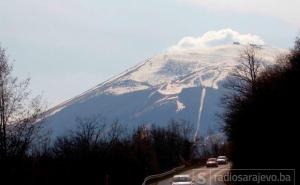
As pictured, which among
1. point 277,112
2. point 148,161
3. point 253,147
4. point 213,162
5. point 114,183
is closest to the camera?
point 277,112

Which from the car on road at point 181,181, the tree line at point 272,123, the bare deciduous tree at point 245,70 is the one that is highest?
the bare deciduous tree at point 245,70

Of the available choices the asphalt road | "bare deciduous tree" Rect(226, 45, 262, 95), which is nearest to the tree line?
"bare deciduous tree" Rect(226, 45, 262, 95)

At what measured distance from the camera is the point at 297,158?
27719mm

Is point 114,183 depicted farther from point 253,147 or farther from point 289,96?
point 289,96

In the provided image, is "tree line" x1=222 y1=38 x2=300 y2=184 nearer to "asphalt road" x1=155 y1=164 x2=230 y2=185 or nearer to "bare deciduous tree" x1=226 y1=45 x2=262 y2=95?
"bare deciduous tree" x1=226 y1=45 x2=262 y2=95

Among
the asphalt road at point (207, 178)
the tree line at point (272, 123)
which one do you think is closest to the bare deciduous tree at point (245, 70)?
the asphalt road at point (207, 178)

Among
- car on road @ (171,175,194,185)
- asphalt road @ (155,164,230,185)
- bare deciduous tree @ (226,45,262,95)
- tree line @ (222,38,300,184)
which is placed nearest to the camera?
tree line @ (222,38,300,184)

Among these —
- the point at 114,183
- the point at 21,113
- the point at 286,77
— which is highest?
the point at 286,77

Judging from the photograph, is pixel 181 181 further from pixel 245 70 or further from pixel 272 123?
pixel 272 123

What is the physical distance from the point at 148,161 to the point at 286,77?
28.4 meters

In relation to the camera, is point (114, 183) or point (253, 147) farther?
point (114, 183)

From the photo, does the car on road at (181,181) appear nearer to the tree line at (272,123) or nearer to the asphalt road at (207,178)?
the asphalt road at (207,178)

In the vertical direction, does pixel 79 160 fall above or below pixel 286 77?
below

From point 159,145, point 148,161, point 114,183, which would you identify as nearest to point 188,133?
point 159,145
